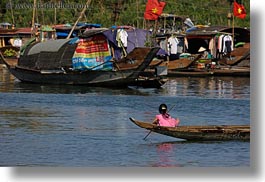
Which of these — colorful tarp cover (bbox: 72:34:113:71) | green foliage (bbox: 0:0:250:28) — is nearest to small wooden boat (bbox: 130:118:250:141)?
colorful tarp cover (bbox: 72:34:113:71)

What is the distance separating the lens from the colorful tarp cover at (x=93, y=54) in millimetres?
18000

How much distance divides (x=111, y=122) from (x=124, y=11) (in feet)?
55.7

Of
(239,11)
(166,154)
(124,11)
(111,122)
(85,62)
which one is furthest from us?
(124,11)

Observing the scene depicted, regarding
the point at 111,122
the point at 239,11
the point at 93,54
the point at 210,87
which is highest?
the point at 239,11

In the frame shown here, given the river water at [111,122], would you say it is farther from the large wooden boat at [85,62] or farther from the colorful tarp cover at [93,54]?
the colorful tarp cover at [93,54]

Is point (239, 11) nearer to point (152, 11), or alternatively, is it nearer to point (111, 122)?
point (152, 11)

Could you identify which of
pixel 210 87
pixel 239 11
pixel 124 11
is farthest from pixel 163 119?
pixel 124 11

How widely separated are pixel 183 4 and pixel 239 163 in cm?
2057

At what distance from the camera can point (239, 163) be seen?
772 centimetres

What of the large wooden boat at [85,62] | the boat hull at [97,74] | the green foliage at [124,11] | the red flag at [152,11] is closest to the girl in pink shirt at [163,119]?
the boat hull at [97,74]

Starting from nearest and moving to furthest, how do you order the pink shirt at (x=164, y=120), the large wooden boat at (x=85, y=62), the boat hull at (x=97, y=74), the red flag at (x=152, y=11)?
1. the pink shirt at (x=164, y=120)
2. the boat hull at (x=97, y=74)
3. the large wooden boat at (x=85, y=62)
4. the red flag at (x=152, y=11)

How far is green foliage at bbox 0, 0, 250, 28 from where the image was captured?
1062 inches

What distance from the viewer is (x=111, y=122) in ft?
37.3

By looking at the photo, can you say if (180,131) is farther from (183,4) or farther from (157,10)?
(183,4)
